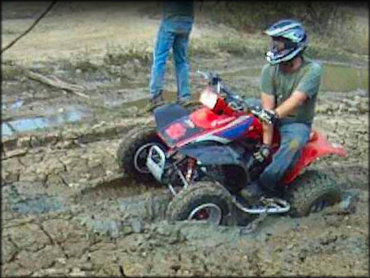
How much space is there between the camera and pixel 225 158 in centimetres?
537

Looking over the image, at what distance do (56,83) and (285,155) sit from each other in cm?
480

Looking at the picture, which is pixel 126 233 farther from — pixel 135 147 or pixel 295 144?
pixel 295 144

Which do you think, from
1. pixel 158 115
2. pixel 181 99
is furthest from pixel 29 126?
pixel 158 115

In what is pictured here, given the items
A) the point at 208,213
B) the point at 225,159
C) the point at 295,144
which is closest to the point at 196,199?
the point at 208,213

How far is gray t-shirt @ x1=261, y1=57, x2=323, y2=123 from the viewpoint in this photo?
5.68 meters

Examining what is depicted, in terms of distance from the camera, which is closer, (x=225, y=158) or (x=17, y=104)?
(x=225, y=158)

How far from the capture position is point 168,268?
485cm

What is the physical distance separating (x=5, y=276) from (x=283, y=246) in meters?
2.11

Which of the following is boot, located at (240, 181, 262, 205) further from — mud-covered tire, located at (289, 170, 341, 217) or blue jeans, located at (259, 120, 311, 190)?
mud-covered tire, located at (289, 170, 341, 217)

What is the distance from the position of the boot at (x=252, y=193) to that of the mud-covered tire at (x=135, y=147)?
33.7 inches

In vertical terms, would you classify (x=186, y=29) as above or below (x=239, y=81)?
above

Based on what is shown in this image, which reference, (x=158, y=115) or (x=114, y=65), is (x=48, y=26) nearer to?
(x=114, y=65)

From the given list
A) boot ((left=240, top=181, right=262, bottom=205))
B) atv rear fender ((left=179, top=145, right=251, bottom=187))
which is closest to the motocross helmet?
atv rear fender ((left=179, top=145, right=251, bottom=187))

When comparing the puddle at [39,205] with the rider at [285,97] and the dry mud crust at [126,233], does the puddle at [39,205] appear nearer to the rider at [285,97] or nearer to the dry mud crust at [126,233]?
the dry mud crust at [126,233]
